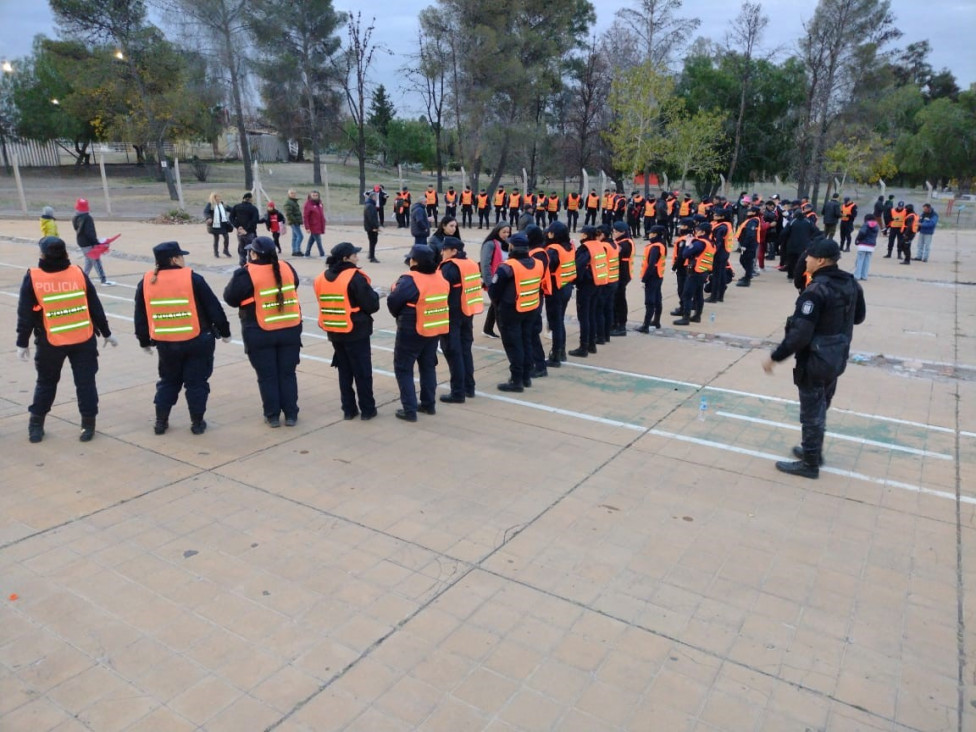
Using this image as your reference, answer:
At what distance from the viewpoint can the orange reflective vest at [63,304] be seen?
5.71 m

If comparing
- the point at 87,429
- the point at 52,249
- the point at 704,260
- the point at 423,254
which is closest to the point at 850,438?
the point at 423,254

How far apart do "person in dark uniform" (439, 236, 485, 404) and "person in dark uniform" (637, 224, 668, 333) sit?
12.9 feet

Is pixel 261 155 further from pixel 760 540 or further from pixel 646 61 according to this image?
pixel 760 540

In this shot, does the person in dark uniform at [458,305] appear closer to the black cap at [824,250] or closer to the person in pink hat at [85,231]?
the black cap at [824,250]

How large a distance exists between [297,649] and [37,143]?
6177 centimetres

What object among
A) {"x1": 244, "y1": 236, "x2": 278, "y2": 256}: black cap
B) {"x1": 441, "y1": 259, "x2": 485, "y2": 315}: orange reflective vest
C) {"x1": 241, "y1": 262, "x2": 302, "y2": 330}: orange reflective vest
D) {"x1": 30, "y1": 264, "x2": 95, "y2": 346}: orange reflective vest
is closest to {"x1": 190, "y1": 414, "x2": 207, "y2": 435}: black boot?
{"x1": 241, "y1": 262, "x2": 302, "y2": 330}: orange reflective vest

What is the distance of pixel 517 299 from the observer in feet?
23.9

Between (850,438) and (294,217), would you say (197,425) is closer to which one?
(850,438)

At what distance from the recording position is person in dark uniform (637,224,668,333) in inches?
397

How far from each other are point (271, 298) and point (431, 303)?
1378 mm

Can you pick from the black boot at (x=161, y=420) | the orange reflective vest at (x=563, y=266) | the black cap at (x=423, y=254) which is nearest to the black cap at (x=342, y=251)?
the black cap at (x=423, y=254)

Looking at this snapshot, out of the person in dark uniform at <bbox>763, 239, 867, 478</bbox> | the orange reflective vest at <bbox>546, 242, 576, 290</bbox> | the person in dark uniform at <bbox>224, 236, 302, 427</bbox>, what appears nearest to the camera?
the person in dark uniform at <bbox>763, 239, 867, 478</bbox>

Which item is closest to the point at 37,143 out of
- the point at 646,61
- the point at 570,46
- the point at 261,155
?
the point at 261,155

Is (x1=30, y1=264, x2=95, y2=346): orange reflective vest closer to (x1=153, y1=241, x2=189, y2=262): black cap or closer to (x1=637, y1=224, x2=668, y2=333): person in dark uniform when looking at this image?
(x1=153, y1=241, x2=189, y2=262): black cap
